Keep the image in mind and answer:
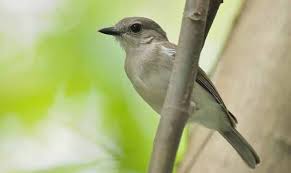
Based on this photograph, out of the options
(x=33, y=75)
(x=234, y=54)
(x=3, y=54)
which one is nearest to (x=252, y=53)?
(x=234, y=54)

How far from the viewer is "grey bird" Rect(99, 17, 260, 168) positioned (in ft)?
9.07

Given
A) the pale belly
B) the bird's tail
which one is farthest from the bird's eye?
the bird's tail

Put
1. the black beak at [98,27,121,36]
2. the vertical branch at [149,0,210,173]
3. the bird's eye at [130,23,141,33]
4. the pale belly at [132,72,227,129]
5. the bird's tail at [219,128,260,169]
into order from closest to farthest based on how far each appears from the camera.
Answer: the vertical branch at [149,0,210,173] < the bird's tail at [219,128,260,169] < the pale belly at [132,72,227,129] < the black beak at [98,27,121,36] < the bird's eye at [130,23,141,33]

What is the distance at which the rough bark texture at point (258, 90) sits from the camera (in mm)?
2223

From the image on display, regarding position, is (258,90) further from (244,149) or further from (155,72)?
(155,72)

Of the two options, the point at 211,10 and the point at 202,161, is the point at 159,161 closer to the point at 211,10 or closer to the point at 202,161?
the point at 211,10

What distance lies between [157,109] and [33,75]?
0.79m

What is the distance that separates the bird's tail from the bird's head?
28.3 inches

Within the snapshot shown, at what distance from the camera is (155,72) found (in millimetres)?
2826

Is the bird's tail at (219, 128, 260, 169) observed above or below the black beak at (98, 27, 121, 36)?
below

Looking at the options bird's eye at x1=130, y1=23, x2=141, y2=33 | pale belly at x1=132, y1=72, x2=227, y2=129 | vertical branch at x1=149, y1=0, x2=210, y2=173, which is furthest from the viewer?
bird's eye at x1=130, y1=23, x2=141, y2=33

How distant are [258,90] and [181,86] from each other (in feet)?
3.07

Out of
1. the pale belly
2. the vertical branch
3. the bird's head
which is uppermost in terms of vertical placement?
the vertical branch

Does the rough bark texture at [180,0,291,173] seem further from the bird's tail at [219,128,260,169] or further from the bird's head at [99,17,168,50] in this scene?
the bird's head at [99,17,168,50]
